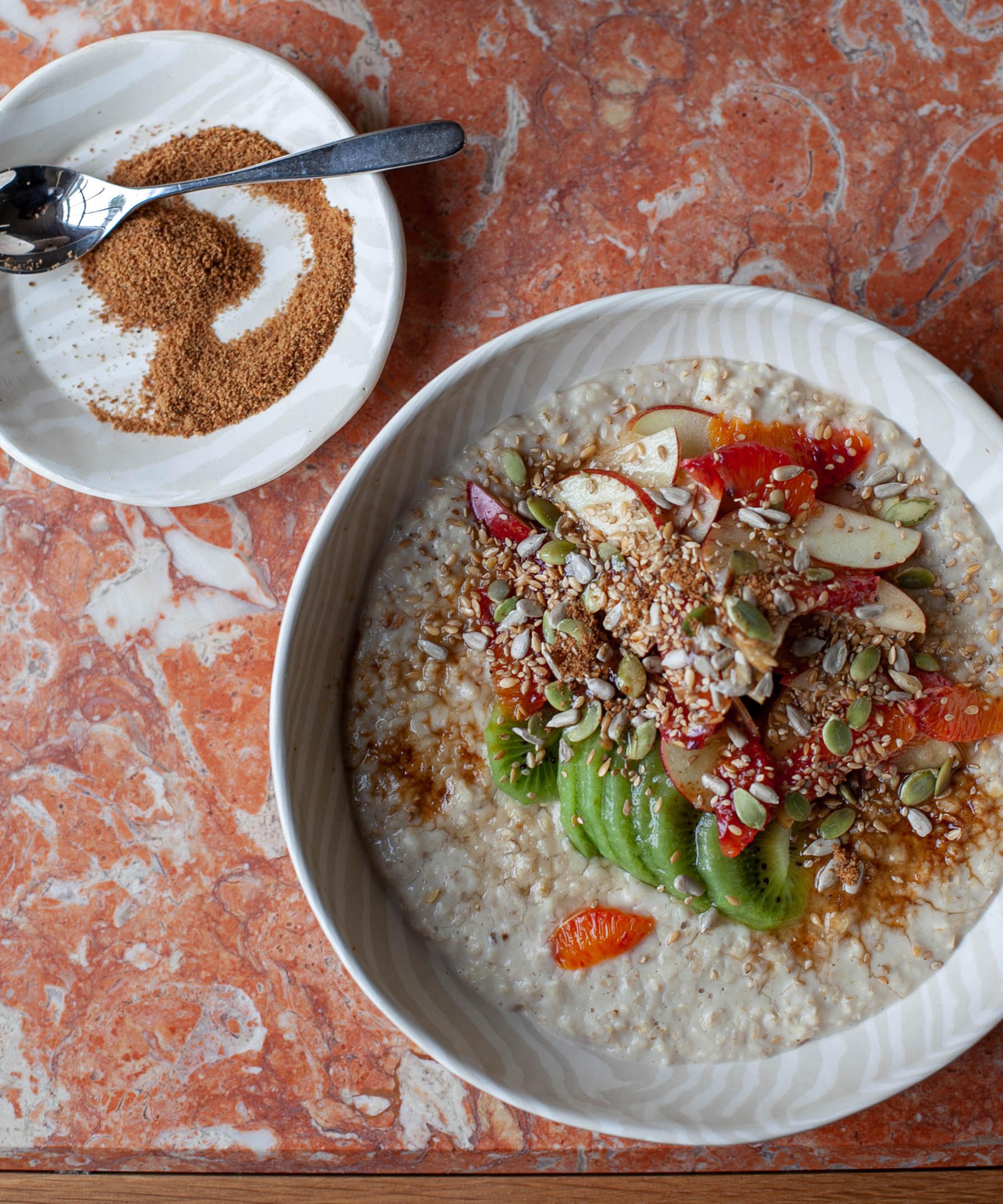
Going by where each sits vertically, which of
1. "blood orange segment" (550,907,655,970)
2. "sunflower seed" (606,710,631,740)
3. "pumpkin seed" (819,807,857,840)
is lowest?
"blood orange segment" (550,907,655,970)

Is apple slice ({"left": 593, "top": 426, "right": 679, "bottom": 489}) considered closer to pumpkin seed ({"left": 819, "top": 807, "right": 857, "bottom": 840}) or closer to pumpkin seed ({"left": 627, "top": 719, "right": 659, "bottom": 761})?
pumpkin seed ({"left": 627, "top": 719, "right": 659, "bottom": 761})

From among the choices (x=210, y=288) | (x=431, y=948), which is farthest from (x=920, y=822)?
(x=210, y=288)

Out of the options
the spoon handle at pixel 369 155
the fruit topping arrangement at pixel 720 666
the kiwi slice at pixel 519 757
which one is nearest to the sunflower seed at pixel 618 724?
the fruit topping arrangement at pixel 720 666

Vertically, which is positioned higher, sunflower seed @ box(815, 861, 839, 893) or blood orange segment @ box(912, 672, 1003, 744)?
blood orange segment @ box(912, 672, 1003, 744)

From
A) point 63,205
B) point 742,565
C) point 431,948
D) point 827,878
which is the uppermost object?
point 63,205

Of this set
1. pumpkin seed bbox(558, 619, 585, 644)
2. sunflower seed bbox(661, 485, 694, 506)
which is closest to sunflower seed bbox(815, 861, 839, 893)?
pumpkin seed bbox(558, 619, 585, 644)

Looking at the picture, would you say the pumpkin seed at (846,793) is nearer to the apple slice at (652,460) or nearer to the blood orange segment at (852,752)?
the blood orange segment at (852,752)

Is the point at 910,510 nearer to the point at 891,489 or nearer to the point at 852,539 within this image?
the point at 891,489
